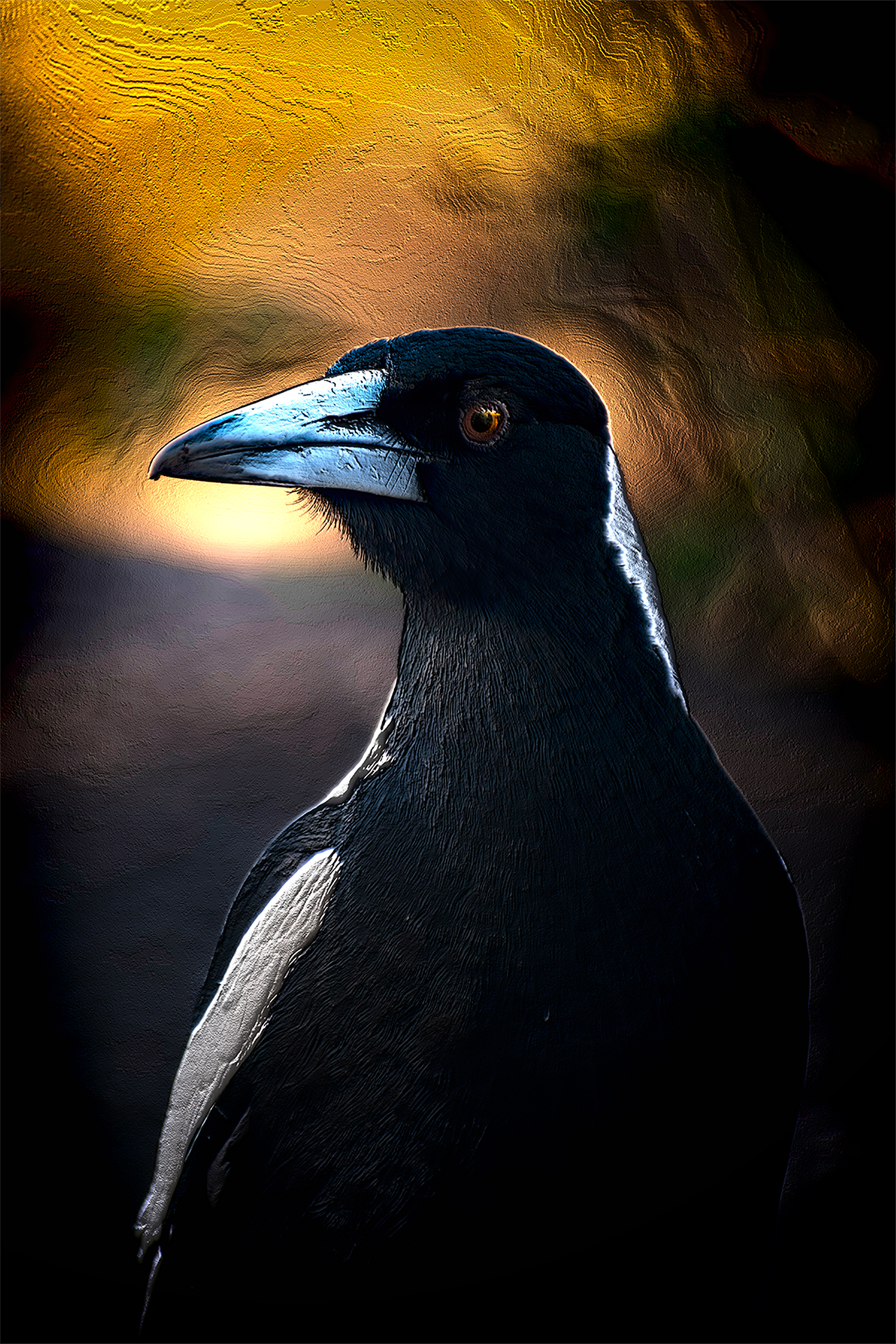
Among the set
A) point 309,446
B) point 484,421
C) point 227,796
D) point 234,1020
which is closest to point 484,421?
point 484,421

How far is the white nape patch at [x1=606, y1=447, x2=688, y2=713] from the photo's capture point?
2.93ft

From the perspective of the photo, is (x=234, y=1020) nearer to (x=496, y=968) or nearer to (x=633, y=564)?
(x=496, y=968)

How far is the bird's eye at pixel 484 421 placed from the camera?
0.85 metres

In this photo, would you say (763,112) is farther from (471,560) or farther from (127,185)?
(127,185)

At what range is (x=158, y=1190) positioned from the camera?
85cm

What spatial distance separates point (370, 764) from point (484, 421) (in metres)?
0.42

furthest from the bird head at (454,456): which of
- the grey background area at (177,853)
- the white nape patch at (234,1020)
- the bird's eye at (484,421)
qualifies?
the white nape patch at (234,1020)

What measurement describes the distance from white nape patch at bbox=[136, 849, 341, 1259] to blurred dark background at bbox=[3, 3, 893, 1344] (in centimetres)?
2

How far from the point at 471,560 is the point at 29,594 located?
547mm

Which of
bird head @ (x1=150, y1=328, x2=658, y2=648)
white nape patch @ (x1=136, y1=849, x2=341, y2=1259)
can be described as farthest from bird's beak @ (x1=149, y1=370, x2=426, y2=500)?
white nape patch @ (x1=136, y1=849, x2=341, y2=1259)

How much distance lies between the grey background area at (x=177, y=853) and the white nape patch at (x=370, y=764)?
0.02 meters

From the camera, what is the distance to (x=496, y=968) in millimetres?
806

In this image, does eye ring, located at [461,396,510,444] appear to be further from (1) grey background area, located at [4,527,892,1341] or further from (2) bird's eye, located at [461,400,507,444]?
(1) grey background area, located at [4,527,892,1341]

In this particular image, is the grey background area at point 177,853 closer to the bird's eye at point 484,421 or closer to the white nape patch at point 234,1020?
the white nape patch at point 234,1020
